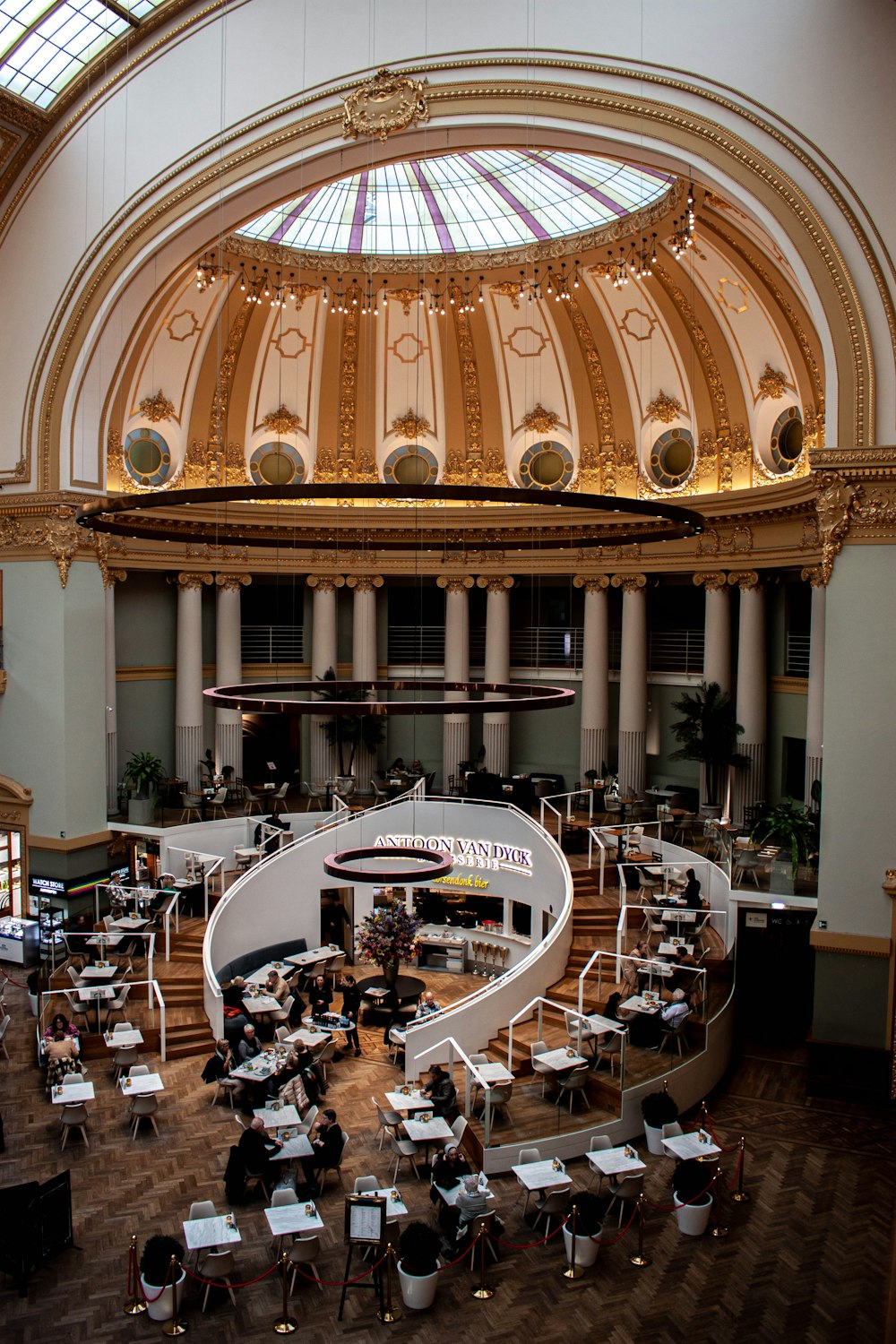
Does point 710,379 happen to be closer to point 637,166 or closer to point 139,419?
point 637,166

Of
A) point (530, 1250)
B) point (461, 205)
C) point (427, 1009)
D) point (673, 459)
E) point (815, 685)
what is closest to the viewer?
point (530, 1250)

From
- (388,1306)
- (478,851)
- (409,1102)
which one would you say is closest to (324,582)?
(478,851)

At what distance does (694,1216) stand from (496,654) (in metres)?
15.8

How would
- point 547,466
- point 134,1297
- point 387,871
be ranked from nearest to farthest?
point 134,1297 → point 387,871 → point 547,466

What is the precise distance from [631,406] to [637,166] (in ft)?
24.1

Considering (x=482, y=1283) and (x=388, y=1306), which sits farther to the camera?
(x=482, y=1283)

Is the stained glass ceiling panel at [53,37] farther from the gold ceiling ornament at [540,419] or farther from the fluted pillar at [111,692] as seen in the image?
the gold ceiling ornament at [540,419]

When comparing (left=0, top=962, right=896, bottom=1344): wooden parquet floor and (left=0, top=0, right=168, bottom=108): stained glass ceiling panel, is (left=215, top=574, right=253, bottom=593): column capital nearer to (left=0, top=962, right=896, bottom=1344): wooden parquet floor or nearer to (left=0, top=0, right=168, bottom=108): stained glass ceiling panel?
(left=0, top=0, right=168, bottom=108): stained glass ceiling panel

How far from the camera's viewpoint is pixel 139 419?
23.8 m

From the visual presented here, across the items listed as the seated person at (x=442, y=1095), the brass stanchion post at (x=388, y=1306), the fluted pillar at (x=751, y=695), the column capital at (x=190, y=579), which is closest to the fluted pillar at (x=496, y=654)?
the fluted pillar at (x=751, y=695)

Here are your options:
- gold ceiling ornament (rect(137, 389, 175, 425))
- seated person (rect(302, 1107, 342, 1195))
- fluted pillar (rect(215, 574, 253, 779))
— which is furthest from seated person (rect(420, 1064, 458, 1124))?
gold ceiling ornament (rect(137, 389, 175, 425))

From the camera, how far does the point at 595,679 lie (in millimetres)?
24531

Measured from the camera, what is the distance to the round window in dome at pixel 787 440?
20719mm

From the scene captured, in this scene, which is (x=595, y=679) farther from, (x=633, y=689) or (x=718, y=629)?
(x=718, y=629)
